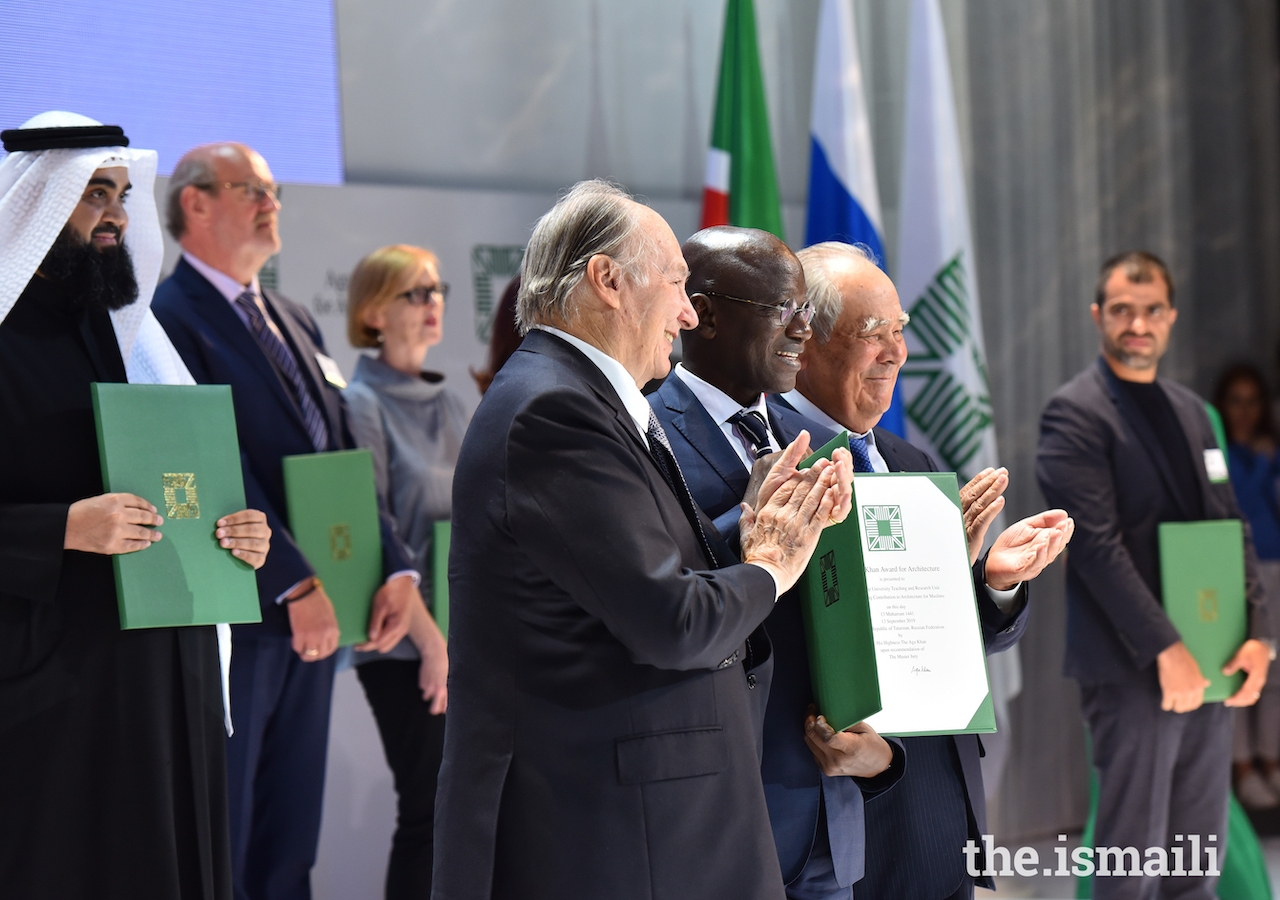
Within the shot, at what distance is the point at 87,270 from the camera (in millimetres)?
2580

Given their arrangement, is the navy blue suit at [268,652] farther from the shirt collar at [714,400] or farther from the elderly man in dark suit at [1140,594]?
the elderly man in dark suit at [1140,594]

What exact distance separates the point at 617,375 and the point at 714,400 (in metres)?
0.43

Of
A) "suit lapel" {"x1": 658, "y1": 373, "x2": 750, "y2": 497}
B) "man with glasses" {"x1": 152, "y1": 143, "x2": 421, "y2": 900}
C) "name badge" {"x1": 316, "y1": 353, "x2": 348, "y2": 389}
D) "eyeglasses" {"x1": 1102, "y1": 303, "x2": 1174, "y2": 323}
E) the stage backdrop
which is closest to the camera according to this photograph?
"suit lapel" {"x1": 658, "y1": 373, "x2": 750, "y2": 497}

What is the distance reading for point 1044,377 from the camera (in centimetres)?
582

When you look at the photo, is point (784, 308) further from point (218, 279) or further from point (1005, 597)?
point (218, 279)

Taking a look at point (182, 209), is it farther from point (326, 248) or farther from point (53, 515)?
point (53, 515)

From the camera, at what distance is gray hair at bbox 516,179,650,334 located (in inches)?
78.2

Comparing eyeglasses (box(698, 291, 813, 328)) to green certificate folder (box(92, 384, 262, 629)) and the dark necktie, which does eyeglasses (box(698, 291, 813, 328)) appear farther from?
green certificate folder (box(92, 384, 262, 629))

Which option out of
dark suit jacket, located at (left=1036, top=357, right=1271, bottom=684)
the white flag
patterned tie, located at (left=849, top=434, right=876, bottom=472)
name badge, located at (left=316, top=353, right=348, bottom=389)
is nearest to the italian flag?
the white flag

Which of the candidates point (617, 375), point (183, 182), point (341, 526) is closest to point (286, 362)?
point (341, 526)

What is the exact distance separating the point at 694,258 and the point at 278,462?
1.43m

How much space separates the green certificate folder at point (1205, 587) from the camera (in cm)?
388

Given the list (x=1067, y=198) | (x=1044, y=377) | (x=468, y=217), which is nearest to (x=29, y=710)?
(x=468, y=217)

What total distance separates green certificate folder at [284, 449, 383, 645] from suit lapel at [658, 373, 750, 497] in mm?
1282
